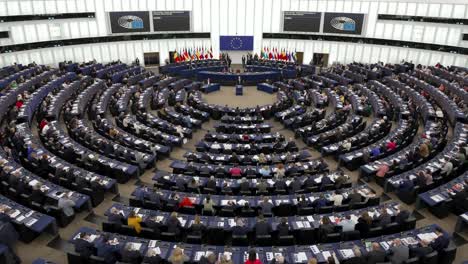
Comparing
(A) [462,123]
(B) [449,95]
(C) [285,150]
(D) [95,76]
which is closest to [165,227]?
(C) [285,150]

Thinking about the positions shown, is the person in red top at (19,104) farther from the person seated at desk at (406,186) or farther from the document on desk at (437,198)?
the document on desk at (437,198)

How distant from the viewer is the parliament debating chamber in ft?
42.3

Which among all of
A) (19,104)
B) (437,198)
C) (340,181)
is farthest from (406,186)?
(19,104)

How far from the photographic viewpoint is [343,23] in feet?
152

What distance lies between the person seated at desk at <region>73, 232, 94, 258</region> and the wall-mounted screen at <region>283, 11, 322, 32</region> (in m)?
42.4

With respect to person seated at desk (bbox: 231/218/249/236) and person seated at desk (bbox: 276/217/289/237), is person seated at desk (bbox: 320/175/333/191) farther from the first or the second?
person seated at desk (bbox: 231/218/249/236)

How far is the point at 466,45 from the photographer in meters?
39.4

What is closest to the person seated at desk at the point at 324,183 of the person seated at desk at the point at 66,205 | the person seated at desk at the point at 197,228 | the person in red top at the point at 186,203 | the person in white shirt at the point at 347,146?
the person in white shirt at the point at 347,146

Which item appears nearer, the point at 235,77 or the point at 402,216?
the point at 402,216

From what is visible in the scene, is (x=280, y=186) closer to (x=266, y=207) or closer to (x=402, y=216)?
(x=266, y=207)

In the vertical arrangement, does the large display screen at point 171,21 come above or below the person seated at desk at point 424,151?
above

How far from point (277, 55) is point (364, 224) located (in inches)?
1453

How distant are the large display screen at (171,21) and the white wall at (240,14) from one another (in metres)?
0.69

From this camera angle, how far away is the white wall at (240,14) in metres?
39.8
